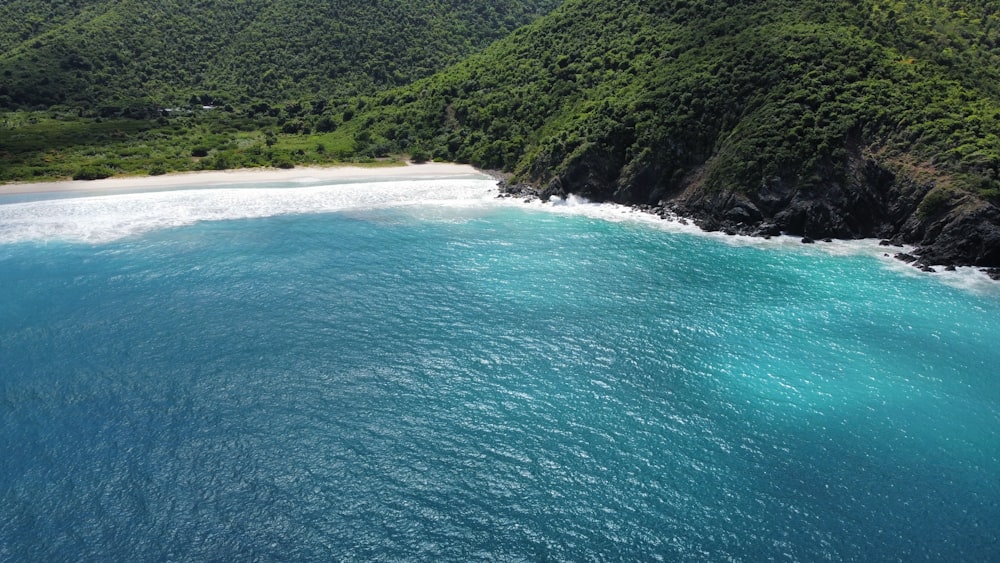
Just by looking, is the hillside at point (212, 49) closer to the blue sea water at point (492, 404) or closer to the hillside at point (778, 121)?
the hillside at point (778, 121)

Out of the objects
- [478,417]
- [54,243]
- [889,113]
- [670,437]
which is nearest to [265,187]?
[54,243]

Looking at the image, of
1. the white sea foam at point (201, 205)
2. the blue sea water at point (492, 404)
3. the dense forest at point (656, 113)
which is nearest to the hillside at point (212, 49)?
the dense forest at point (656, 113)

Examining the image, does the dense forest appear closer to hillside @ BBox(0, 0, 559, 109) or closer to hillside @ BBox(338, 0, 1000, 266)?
hillside @ BBox(338, 0, 1000, 266)

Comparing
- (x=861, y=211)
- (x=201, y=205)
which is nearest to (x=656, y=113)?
(x=861, y=211)

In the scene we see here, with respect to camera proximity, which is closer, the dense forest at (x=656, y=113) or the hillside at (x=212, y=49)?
the dense forest at (x=656, y=113)

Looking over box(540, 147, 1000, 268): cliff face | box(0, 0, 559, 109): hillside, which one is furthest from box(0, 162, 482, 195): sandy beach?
box(0, 0, 559, 109): hillside

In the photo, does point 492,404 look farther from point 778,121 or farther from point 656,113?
point 656,113
